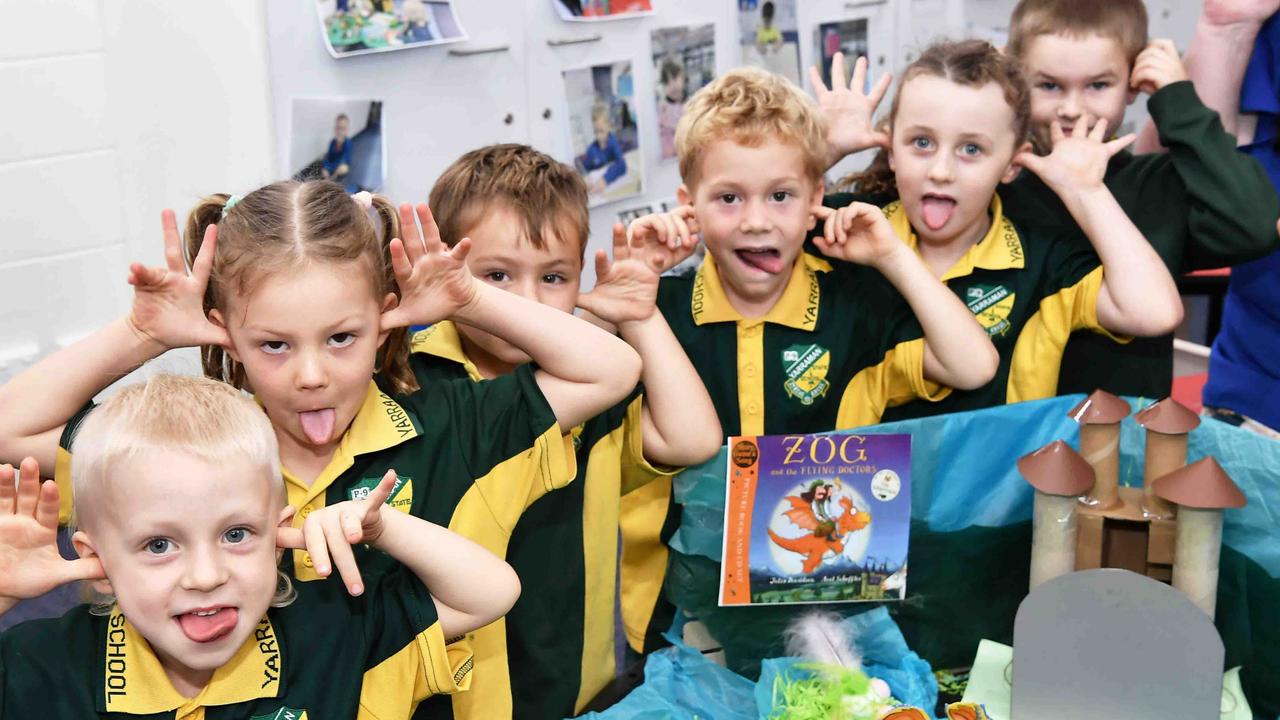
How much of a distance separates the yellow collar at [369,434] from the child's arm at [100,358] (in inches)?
5.6

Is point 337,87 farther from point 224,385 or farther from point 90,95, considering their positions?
point 224,385

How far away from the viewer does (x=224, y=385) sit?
1.10 m

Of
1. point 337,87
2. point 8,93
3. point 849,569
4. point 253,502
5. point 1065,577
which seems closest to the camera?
point 253,502

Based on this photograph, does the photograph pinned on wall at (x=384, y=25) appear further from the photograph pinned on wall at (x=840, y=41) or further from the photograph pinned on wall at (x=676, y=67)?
the photograph pinned on wall at (x=840, y=41)

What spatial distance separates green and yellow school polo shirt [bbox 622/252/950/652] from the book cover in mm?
245

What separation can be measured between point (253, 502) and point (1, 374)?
1740 millimetres

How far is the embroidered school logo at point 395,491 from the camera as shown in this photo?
1.22 m

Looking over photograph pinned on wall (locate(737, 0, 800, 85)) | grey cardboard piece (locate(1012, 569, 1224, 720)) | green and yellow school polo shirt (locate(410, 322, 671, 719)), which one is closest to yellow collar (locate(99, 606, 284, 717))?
green and yellow school polo shirt (locate(410, 322, 671, 719))

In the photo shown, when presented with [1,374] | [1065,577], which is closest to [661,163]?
[1,374]

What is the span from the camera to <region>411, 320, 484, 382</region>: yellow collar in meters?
1.42

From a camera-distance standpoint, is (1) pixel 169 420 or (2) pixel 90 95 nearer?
(1) pixel 169 420

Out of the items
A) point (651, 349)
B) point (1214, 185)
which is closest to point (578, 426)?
point (651, 349)

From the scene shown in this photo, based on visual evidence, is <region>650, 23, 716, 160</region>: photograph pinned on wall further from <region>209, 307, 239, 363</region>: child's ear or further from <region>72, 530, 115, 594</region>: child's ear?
<region>72, 530, 115, 594</region>: child's ear

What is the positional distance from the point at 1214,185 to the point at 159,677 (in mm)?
1362
